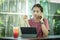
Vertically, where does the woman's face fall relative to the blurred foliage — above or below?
→ above

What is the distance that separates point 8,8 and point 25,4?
1.51ft

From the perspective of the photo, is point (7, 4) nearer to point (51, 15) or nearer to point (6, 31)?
point (6, 31)

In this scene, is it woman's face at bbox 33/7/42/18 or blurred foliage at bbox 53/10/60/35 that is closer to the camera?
woman's face at bbox 33/7/42/18

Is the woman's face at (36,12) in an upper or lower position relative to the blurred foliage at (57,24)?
upper

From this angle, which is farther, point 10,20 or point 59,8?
point 59,8

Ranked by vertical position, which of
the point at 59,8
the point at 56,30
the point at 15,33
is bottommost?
the point at 56,30

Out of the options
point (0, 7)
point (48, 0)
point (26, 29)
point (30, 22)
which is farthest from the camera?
point (48, 0)

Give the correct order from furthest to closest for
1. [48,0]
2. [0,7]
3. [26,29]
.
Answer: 1. [48,0]
2. [0,7]
3. [26,29]

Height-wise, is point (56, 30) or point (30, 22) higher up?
point (30, 22)

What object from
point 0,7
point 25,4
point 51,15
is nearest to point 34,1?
point 25,4

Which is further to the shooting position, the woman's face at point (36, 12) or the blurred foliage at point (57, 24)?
the blurred foliage at point (57, 24)

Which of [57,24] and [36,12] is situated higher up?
[36,12]

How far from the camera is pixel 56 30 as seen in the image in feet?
13.3

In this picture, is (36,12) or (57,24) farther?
(57,24)
